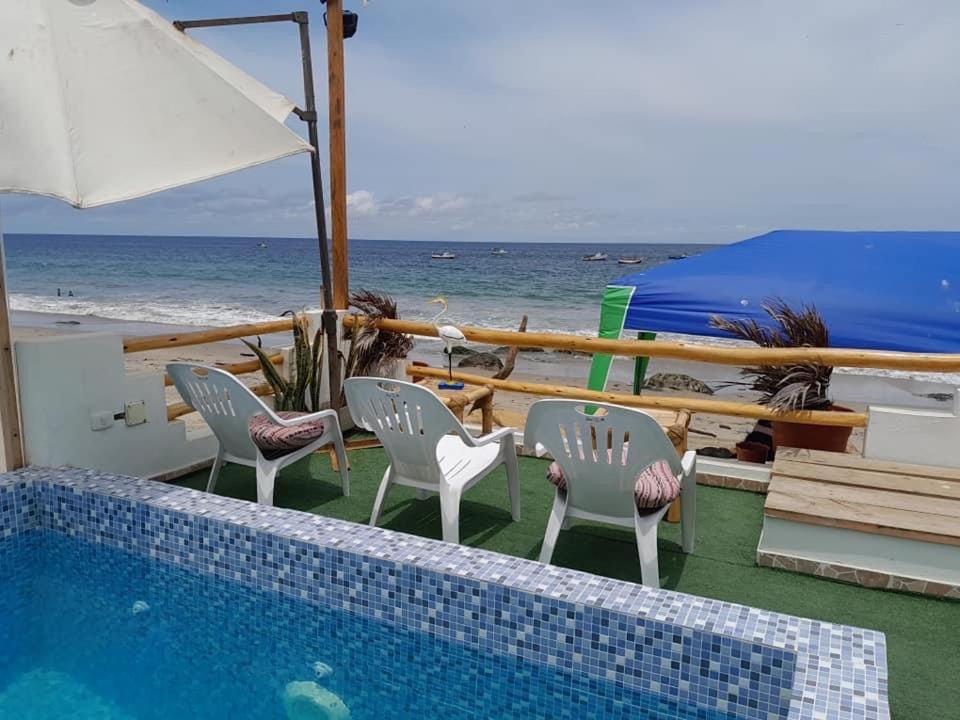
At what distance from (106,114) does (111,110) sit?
1.4 inches

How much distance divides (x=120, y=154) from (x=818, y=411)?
12.5 ft

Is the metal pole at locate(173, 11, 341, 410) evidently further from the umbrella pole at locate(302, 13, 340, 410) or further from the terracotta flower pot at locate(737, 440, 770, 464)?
the terracotta flower pot at locate(737, 440, 770, 464)

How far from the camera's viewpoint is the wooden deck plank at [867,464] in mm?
3490

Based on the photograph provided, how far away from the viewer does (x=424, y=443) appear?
3.24 m

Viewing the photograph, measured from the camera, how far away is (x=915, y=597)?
2873mm

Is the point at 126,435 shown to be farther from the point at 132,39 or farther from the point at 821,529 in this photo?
the point at 821,529

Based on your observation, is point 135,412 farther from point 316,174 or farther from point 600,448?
point 600,448

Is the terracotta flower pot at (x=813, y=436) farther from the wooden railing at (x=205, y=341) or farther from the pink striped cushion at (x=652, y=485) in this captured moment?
the wooden railing at (x=205, y=341)

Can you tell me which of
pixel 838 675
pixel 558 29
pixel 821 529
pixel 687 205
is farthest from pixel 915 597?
pixel 687 205

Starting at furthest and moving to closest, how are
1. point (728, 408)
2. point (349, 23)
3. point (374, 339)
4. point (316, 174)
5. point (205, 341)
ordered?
point (374, 339)
point (205, 341)
point (349, 23)
point (728, 408)
point (316, 174)

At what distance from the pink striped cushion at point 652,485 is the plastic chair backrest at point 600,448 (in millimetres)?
34

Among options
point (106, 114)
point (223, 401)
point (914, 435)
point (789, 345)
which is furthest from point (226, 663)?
point (789, 345)

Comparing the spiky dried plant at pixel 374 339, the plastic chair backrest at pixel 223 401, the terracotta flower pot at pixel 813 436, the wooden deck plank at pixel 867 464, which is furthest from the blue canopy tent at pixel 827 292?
the plastic chair backrest at pixel 223 401

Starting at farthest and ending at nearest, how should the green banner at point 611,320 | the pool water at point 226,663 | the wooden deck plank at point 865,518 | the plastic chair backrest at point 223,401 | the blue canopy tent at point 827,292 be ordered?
1. the green banner at point 611,320
2. the blue canopy tent at point 827,292
3. the plastic chair backrest at point 223,401
4. the wooden deck plank at point 865,518
5. the pool water at point 226,663
